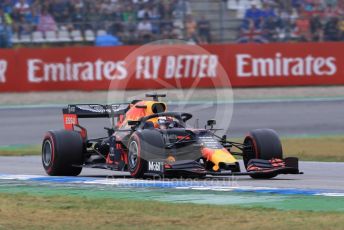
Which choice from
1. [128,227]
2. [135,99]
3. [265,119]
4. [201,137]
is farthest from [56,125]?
[128,227]

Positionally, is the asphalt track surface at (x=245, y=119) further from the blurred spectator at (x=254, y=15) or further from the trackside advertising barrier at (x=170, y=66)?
the blurred spectator at (x=254, y=15)

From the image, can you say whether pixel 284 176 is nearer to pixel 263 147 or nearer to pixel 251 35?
pixel 263 147

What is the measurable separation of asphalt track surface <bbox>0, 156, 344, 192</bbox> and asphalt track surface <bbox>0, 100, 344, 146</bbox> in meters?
4.83

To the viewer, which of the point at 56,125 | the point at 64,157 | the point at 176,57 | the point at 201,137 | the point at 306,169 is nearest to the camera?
the point at 201,137

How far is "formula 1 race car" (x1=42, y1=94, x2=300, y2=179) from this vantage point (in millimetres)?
12578

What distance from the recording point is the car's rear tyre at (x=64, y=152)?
13977 millimetres

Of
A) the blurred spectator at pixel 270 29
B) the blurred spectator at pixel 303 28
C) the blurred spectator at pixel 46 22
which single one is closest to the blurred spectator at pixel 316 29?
the blurred spectator at pixel 303 28

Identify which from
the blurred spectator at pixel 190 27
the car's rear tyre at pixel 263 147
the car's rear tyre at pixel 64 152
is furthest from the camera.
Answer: the blurred spectator at pixel 190 27

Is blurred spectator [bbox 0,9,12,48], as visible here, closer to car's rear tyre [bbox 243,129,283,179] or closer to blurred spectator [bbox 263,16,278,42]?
blurred spectator [bbox 263,16,278,42]

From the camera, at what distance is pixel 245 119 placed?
26141mm

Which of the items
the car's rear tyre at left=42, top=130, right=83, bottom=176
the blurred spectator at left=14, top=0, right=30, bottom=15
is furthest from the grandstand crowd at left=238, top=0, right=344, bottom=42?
the car's rear tyre at left=42, top=130, right=83, bottom=176

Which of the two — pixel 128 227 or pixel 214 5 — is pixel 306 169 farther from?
pixel 214 5

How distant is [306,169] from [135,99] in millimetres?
3017

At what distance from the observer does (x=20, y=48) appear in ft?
99.0
